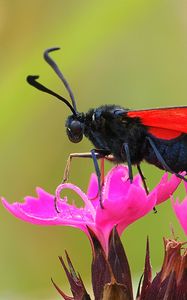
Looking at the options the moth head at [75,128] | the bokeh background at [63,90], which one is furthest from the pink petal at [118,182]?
the bokeh background at [63,90]

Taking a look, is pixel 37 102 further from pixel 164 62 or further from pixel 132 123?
pixel 132 123

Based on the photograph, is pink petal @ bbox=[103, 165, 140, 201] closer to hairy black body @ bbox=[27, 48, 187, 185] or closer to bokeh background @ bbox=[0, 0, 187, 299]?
hairy black body @ bbox=[27, 48, 187, 185]

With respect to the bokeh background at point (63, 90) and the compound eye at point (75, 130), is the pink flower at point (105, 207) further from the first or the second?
the bokeh background at point (63, 90)

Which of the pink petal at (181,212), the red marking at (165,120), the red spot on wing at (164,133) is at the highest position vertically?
the red marking at (165,120)

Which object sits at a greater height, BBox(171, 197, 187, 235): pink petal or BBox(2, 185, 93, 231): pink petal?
BBox(2, 185, 93, 231): pink petal

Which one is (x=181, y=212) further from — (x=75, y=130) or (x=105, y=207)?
(x=75, y=130)

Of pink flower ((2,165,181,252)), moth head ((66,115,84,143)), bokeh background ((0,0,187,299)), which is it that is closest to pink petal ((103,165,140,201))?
pink flower ((2,165,181,252))

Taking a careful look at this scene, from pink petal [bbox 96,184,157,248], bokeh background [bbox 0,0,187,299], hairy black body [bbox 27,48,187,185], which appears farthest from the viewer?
bokeh background [bbox 0,0,187,299]
